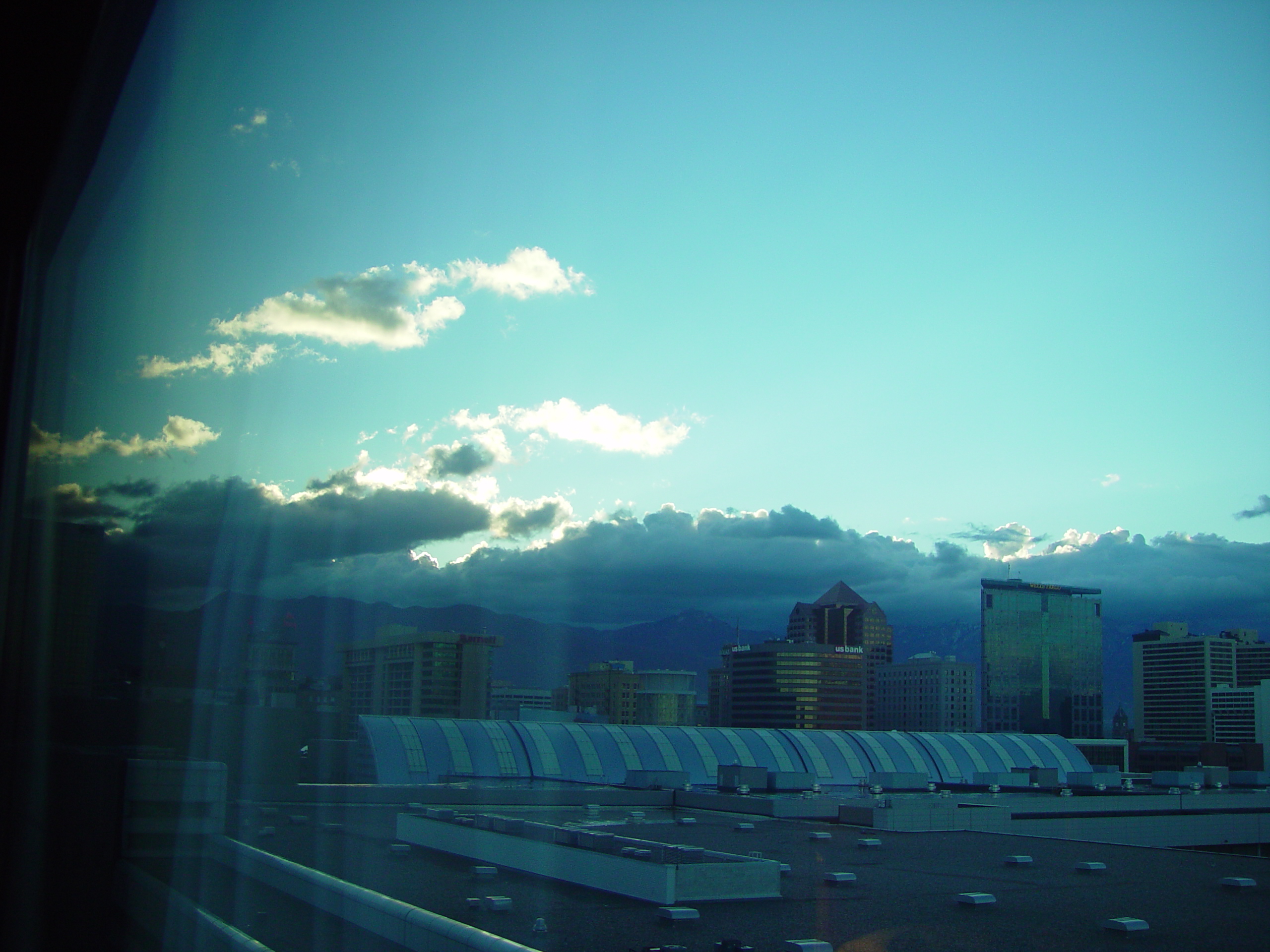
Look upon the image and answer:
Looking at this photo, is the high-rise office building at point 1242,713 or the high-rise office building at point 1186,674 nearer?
the high-rise office building at point 1242,713

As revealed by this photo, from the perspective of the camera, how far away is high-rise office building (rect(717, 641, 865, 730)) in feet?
280

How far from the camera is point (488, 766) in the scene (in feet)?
57.1

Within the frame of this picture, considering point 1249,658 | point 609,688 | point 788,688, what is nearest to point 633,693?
point 609,688

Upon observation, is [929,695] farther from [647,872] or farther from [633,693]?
[647,872]

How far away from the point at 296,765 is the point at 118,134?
11.5 m

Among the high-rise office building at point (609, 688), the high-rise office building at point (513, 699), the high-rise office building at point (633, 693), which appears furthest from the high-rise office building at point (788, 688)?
the high-rise office building at point (513, 699)

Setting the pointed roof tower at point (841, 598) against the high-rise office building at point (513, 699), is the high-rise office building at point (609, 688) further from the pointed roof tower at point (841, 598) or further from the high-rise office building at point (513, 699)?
the pointed roof tower at point (841, 598)

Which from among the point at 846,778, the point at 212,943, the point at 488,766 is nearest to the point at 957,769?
the point at 846,778

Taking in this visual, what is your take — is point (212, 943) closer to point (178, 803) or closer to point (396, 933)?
point (396, 933)

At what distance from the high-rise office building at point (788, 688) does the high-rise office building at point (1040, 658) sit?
41.2 ft

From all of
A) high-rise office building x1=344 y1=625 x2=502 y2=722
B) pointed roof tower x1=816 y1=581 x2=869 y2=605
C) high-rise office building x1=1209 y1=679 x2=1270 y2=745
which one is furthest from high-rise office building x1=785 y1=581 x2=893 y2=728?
high-rise office building x1=1209 y1=679 x2=1270 y2=745

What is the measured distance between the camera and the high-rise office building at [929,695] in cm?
8688

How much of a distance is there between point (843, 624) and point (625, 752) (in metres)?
114

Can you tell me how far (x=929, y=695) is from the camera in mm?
88938
